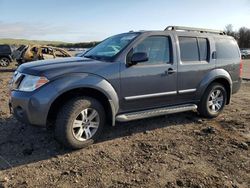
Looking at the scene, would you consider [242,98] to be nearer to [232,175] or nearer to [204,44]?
[204,44]

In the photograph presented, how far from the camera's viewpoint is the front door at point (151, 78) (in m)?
5.57

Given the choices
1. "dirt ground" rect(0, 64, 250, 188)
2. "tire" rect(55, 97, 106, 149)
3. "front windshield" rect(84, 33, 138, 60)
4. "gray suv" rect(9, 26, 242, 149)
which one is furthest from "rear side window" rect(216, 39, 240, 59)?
"tire" rect(55, 97, 106, 149)

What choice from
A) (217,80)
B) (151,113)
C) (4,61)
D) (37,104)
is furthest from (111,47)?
(4,61)

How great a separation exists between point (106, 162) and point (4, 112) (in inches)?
138

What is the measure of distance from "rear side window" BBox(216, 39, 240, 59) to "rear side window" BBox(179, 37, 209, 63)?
38 cm

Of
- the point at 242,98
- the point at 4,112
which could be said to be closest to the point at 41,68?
the point at 4,112

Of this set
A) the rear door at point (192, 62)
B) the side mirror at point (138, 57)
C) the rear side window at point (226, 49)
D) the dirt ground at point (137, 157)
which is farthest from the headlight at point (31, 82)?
the rear side window at point (226, 49)

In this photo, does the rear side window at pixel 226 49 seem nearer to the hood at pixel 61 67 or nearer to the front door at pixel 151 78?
the front door at pixel 151 78

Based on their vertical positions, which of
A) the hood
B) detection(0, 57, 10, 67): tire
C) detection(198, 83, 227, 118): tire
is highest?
the hood

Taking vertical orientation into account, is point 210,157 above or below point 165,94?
below

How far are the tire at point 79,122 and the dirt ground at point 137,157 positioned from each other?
173 mm

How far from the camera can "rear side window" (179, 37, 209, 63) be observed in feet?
21.1

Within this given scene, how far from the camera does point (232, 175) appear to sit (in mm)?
4375

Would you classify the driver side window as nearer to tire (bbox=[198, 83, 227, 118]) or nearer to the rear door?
the rear door
